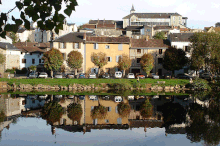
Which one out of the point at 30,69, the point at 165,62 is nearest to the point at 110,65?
the point at 165,62

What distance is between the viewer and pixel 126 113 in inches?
1051

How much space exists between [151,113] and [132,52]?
3296 cm

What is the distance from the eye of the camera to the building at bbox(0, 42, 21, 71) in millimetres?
60188

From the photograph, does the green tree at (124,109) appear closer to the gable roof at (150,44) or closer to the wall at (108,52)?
the wall at (108,52)

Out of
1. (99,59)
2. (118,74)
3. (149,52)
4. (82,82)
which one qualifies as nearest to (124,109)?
(82,82)

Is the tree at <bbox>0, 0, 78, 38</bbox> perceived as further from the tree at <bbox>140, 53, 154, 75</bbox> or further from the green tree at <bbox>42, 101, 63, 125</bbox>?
the tree at <bbox>140, 53, 154, 75</bbox>

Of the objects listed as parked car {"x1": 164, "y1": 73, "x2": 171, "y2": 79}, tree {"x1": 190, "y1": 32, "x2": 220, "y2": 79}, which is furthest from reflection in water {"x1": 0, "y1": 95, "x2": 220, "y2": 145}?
parked car {"x1": 164, "y1": 73, "x2": 171, "y2": 79}

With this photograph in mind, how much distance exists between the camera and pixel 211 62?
1791 inches

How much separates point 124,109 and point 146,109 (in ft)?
7.33

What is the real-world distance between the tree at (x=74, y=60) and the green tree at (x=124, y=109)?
2353cm

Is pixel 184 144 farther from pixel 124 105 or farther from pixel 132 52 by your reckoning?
pixel 132 52

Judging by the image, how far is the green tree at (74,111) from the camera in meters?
24.4

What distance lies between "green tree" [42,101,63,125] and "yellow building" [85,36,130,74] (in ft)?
87.6

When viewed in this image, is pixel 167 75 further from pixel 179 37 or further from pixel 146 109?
pixel 146 109
